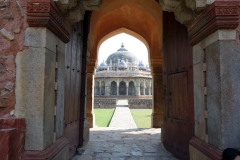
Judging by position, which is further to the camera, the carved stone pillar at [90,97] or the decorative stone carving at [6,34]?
the carved stone pillar at [90,97]

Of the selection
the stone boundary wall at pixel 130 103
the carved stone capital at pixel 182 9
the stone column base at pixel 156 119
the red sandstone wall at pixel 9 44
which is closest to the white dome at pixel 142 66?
the stone boundary wall at pixel 130 103

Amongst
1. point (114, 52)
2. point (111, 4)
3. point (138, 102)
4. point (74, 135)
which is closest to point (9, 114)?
point (74, 135)

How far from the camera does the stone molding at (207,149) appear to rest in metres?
2.31

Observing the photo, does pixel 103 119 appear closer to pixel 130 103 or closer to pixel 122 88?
pixel 130 103

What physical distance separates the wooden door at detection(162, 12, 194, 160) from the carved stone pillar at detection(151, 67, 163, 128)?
3372 millimetres

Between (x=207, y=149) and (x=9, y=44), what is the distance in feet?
8.93

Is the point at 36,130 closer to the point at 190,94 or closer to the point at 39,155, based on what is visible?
the point at 39,155

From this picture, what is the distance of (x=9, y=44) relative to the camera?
2.45 m

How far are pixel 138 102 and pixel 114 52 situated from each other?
29524mm

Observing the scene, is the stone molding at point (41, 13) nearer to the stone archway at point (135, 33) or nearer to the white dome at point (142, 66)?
the stone archway at point (135, 33)

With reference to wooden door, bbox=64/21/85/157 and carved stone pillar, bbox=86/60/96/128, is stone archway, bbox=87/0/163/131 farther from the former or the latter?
wooden door, bbox=64/21/85/157

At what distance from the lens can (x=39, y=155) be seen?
229cm

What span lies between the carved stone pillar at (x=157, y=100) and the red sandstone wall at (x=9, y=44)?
6608mm

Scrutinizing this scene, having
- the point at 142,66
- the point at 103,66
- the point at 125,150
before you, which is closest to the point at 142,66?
the point at 142,66
